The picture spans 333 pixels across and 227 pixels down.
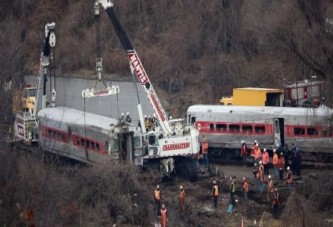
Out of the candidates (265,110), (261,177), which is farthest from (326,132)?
(261,177)

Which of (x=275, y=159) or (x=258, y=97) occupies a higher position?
(x=258, y=97)

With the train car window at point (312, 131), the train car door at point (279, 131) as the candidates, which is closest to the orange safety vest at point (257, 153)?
the train car door at point (279, 131)

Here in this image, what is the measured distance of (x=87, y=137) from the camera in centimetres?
3097

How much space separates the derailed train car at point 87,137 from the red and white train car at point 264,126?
378cm

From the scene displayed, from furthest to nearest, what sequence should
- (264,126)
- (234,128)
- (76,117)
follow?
(234,128) < (264,126) < (76,117)

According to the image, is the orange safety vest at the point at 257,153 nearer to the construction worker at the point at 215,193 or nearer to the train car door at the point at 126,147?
the construction worker at the point at 215,193

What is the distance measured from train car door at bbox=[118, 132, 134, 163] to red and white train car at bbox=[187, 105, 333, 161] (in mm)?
4279

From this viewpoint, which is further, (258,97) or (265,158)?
(258,97)

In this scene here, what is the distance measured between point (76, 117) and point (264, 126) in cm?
591

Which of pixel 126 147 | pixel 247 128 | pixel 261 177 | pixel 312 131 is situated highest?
pixel 247 128

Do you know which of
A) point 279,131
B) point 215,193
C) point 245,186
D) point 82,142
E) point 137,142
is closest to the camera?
point 215,193

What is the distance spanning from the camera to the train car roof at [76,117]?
30.8 meters

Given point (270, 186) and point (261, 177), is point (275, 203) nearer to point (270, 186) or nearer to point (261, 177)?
point (270, 186)

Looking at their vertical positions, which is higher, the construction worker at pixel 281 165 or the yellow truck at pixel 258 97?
the yellow truck at pixel 258 97
